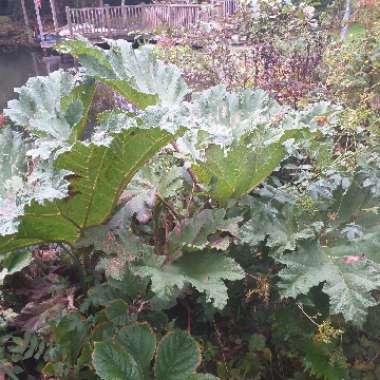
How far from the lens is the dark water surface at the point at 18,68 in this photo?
14.7m

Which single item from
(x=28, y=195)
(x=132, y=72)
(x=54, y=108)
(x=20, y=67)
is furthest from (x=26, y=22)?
(x=28, y=195)

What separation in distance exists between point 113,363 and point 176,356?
7.7 inches

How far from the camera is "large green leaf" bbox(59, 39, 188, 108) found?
178 centimetres

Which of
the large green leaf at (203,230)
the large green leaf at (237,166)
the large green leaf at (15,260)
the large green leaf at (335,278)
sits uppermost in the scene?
the large green leaf at (237,166)

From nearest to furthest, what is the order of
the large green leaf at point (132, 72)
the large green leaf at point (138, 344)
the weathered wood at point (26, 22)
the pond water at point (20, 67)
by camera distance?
the large green leaf at point (138, 344), the large green leaf at point (132, 72), the pond water at point (20, 67), the weathered wood at point (26, 22)

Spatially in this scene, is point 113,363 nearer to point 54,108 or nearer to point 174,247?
point 174,247

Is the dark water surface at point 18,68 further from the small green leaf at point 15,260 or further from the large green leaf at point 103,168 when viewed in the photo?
the large green leaf at point 103,168

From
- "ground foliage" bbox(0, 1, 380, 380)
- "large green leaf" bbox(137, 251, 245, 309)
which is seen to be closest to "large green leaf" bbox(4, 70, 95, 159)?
"ground foliage" bbox(0, 1, 380, 380)

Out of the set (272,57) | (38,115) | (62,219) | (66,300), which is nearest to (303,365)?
(66,300)

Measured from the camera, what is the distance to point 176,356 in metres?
1.38

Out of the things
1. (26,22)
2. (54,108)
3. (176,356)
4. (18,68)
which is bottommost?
(18,68)

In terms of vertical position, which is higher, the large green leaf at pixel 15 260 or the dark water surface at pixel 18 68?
the large green leaf at pixel 15 260

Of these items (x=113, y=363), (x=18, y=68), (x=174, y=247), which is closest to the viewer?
(x=113, y=363)

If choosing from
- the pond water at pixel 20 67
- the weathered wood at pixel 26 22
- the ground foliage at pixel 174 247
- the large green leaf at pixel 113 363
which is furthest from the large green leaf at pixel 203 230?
the weathered wood at pixel 26 22
